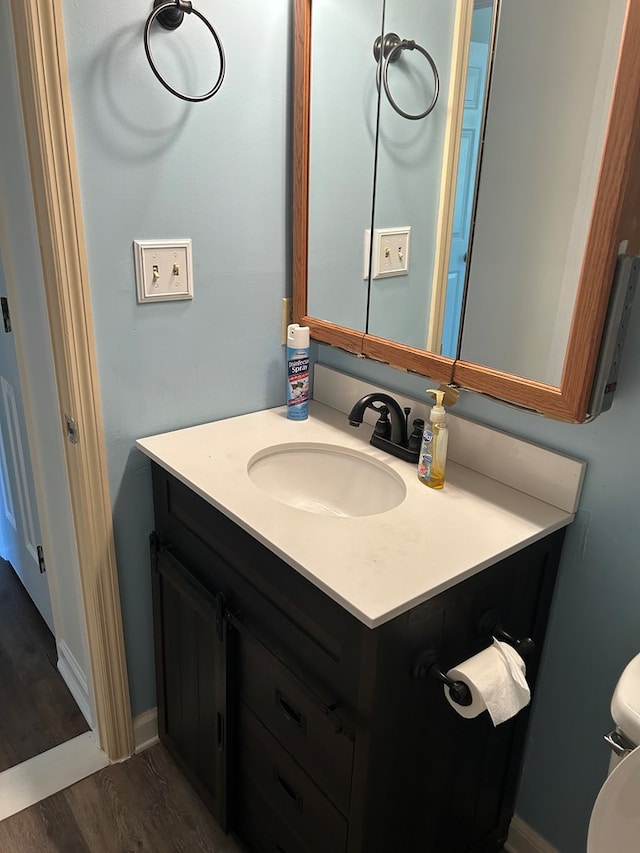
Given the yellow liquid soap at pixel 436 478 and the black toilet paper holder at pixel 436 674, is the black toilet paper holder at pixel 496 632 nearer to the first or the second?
the black toilet paper holder at pixel 436 674

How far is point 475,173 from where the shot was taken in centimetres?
117

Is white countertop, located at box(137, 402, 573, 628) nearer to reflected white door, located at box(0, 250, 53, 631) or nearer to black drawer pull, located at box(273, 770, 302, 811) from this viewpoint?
black drawer pull, located at box(273, 770, 302, 811)

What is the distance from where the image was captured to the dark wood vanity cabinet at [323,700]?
3.25 ft

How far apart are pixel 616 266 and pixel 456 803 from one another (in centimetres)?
103

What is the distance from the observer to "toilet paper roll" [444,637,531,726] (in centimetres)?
96

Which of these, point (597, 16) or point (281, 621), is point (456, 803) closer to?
point (281, 621)

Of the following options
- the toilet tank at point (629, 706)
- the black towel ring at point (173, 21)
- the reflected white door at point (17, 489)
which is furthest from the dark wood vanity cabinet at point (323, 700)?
the black towel ring at point (173, 21)

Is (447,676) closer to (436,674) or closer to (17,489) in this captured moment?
(436,674)

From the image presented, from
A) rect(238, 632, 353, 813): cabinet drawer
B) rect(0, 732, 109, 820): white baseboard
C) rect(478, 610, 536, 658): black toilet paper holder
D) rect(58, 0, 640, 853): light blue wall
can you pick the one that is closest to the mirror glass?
rect(58, 0, 640, 853): light blue wall

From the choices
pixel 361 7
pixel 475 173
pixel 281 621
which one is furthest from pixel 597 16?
pixel 281 621

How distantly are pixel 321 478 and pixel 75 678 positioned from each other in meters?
0.99

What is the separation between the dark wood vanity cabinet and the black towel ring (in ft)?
2.53

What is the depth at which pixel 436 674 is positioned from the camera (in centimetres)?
99

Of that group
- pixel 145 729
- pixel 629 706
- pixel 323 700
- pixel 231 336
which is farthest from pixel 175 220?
pixel 145 729
